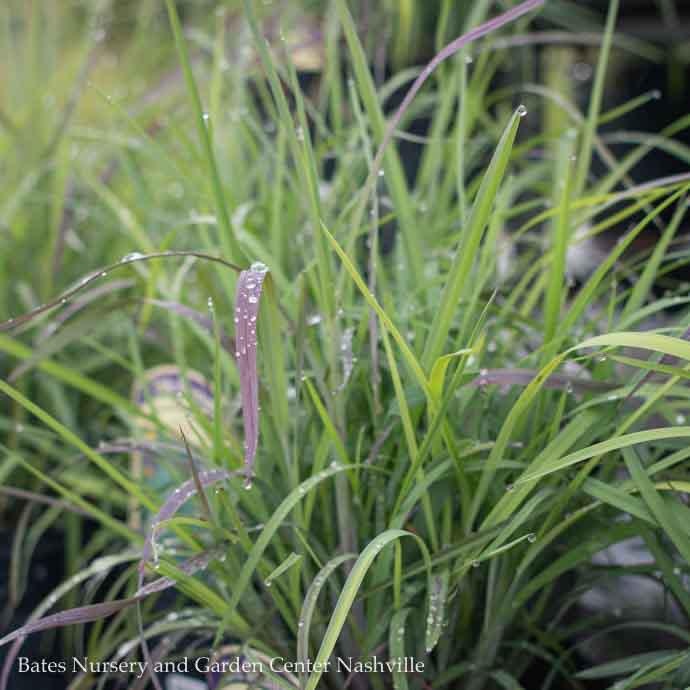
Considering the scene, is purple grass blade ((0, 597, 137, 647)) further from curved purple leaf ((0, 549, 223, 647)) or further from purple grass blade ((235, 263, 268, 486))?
purple grass blade ((235, 263, 268, 486))

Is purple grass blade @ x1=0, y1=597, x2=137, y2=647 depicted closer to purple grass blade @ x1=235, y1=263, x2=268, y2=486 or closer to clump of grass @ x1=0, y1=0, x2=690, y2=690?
clump of grass @ x1=0, y1=0, x2=690, y2=690

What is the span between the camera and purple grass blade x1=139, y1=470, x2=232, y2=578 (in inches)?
17.2

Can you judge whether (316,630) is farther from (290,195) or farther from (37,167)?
(37,167)

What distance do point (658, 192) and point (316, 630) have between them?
0.32m

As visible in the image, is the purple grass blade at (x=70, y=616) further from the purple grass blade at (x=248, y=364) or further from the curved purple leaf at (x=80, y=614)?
the purple grass blade at (x=248, y=364)

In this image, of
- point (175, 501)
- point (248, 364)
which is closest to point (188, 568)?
point (175, 501)

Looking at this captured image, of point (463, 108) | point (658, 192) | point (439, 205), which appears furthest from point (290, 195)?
point (658, 192)

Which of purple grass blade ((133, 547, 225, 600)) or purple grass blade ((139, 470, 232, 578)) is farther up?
purple grass blade ((139, 470, 232, 578))

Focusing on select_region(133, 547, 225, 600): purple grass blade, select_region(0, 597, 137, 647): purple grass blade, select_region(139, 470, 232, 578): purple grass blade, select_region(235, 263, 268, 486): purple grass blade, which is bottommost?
select_region(0, 597, 137, 647): purple grass blade

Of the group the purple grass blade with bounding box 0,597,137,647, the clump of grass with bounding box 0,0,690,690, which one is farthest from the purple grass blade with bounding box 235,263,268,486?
the purple grass blade with bounding box 0,597,137,647

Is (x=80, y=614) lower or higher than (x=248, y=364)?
lower

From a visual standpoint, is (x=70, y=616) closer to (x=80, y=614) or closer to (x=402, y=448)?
(x=80, y=614)

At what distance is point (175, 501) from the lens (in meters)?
0.46

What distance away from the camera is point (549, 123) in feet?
4.61
